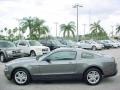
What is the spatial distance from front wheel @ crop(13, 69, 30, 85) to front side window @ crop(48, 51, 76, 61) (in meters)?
1.03

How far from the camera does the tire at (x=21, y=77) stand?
364 inches

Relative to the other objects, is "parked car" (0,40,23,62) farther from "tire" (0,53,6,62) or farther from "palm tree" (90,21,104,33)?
"palm tree" (90,21,104,33)

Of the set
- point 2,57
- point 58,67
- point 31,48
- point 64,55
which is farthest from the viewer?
point 31,48

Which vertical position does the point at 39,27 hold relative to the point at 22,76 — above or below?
above

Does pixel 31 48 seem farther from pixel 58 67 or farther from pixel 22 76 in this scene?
pixel 58 67

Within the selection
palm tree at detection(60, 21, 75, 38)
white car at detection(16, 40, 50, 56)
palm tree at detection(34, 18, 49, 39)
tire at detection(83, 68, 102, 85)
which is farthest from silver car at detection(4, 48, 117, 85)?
palm tree at detection(60, 21, 75, 38)

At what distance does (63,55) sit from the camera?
31.0 feet

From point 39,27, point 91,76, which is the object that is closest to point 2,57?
point 91,76

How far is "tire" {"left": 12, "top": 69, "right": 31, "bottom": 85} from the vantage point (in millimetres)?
9258

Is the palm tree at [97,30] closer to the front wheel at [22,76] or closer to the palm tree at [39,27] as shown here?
the palm tree at [39,27]

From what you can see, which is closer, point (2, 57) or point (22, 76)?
point (22, 76)

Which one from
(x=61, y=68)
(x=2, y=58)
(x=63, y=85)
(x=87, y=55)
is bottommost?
(x=63, y=85)

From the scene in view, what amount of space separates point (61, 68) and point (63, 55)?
517 millimetres
